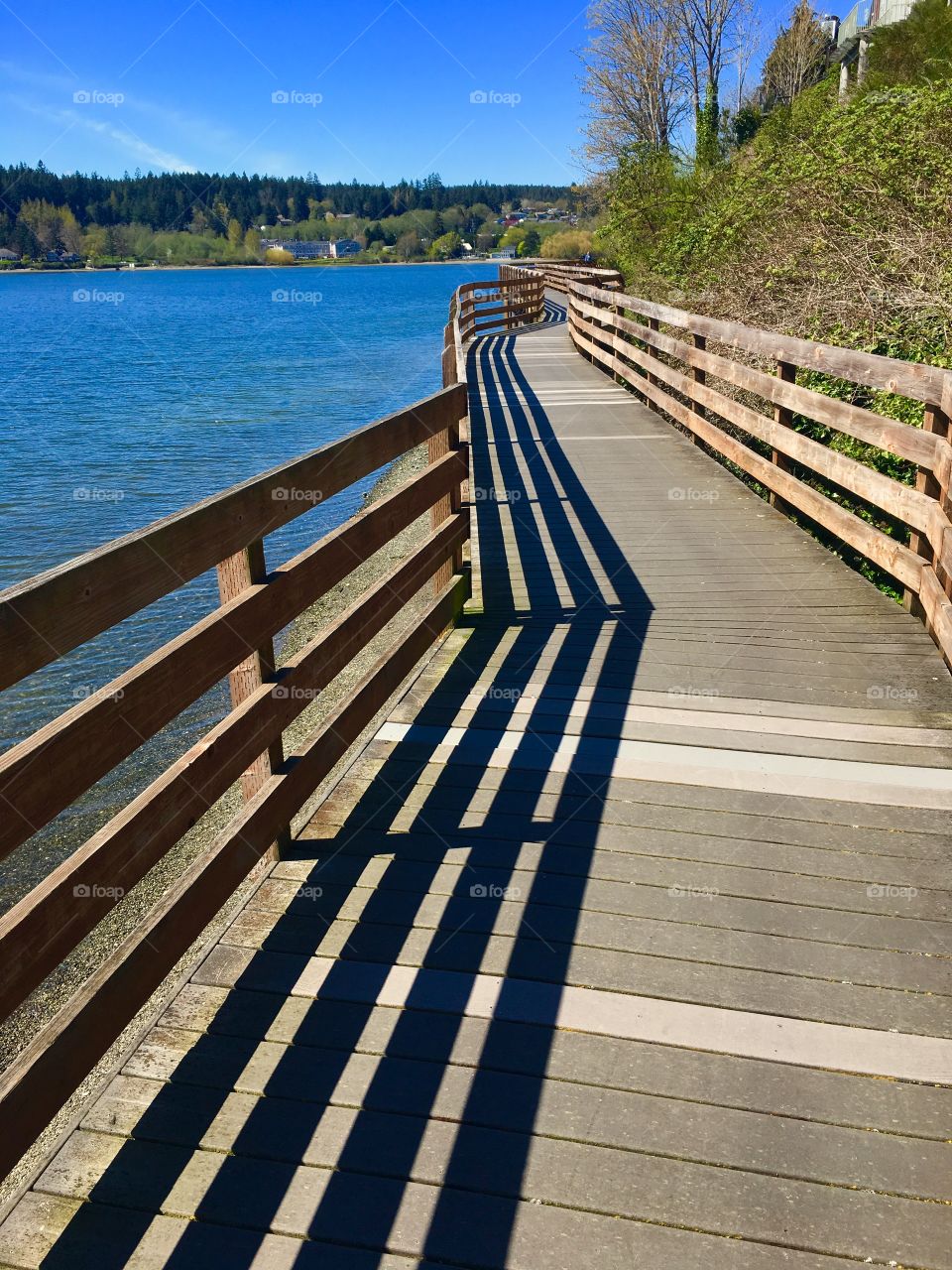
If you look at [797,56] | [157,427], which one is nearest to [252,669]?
[157,427]

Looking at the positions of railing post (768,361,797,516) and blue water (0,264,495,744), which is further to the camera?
blue water (0,264,495,744)

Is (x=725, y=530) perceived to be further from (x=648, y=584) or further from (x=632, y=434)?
(x=632, y=434)

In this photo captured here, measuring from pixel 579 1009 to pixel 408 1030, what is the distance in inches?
17.1

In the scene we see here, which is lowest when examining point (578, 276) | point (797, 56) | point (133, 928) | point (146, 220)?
point (133, 928)

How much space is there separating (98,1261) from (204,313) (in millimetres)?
90071

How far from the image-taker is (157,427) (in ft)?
79.7

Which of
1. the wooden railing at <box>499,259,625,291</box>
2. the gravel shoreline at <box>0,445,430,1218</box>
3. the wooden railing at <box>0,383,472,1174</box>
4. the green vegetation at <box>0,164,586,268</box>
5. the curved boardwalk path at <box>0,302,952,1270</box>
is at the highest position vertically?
the green vegetation at <box>0,164,586,268</box>

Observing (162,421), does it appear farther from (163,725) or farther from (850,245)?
(163,725)

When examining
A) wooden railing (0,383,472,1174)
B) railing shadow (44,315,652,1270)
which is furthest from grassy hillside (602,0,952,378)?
wooden railing (0,383,472,1174)

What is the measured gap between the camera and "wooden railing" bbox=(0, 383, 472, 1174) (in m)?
1.99

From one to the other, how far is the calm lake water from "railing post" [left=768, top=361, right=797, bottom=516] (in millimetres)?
4559

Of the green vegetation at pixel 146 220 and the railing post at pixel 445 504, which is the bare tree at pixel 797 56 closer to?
the railing post at pixel 445 504

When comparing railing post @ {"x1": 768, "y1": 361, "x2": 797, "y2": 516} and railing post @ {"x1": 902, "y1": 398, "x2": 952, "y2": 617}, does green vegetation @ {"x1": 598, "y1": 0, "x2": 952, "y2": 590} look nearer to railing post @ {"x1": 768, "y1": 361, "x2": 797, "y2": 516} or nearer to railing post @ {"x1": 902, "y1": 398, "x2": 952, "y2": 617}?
railing post @ {"x1": 768, "y1": 361, "x2": 797, "y2": 516}

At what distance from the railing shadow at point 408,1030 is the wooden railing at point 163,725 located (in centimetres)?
23
